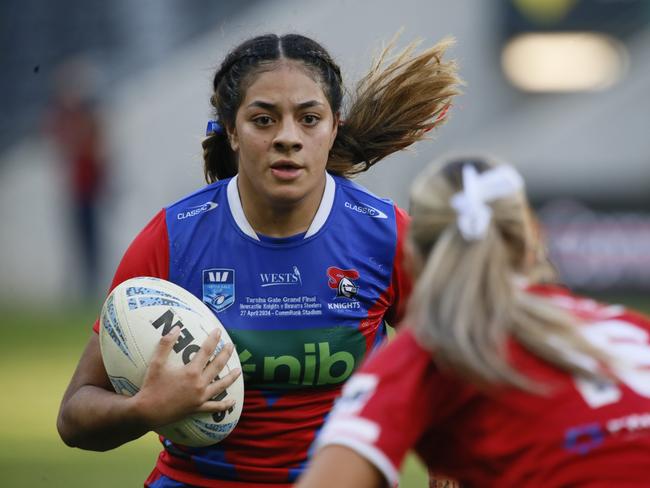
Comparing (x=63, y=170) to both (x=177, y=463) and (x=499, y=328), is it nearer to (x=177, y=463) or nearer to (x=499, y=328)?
(x=177, y=463)

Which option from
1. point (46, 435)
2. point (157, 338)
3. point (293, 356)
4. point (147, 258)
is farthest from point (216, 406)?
point (46, 435)

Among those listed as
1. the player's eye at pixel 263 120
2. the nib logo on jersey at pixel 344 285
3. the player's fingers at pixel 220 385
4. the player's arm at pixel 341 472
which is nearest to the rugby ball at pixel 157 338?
the player's fingers at pixel 220 385

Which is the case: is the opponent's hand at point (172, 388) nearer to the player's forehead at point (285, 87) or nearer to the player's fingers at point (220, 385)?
the player's fingers at point (220, 385)

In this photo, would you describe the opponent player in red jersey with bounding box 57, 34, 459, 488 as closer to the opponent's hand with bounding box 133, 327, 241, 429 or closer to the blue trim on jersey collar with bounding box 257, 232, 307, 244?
the blue trim on jersey collar with bounding box 257, 232, 307, 244

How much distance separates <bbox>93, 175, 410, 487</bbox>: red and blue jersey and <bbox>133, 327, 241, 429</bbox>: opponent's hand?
0.38m

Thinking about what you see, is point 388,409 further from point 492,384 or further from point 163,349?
point 163,349

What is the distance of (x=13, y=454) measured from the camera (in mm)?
7762

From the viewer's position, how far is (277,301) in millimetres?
4238

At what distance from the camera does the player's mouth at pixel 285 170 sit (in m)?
4.21

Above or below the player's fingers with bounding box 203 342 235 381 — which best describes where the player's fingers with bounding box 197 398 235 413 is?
below

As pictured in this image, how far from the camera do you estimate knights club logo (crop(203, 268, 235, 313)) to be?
421 centimetres

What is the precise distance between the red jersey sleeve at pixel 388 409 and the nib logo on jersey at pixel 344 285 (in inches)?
56.4

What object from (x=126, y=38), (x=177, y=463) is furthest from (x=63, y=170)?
(x=177, y=463)

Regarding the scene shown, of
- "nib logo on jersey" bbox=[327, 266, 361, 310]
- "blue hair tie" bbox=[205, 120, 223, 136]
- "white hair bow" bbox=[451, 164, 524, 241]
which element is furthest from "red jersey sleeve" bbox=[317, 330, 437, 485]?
"blue hair tie" bbox=[205, 120, 223, 136]
